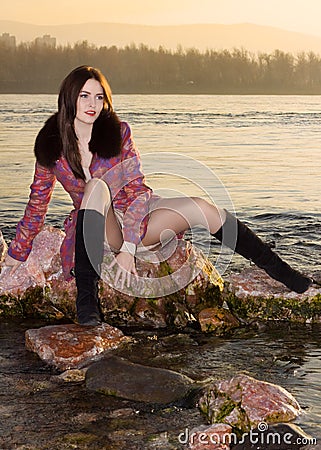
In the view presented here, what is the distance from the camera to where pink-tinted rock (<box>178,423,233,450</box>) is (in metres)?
4.18

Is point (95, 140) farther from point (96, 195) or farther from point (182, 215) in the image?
point (182, 215)

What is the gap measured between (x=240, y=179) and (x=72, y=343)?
1088 centimetres

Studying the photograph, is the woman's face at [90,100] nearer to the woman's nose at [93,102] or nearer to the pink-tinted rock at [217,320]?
the woman's nose at [93,102]

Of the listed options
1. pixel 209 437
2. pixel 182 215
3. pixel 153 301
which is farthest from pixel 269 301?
pixel 209 437

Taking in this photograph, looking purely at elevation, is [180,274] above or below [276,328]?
above

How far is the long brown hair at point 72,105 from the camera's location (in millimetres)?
5738

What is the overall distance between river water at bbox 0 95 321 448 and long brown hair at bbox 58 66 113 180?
3.93 feet

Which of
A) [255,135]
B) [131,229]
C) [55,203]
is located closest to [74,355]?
[131,229]

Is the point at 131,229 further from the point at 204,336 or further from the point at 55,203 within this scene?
the point at 55,203

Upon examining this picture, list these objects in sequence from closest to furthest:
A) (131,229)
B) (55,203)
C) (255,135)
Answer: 1. (131,229)
2. (55,203)
3. (255,135)

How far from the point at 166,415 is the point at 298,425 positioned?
2.49 ft

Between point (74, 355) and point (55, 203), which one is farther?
point (55, 203)

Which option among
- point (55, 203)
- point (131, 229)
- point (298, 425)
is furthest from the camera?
point (55, 203)

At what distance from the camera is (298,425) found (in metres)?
4.44
